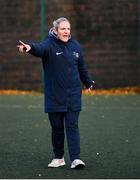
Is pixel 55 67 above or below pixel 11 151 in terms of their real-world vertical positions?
above

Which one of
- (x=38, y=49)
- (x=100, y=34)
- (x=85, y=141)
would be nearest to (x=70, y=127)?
(x=38, y=49)

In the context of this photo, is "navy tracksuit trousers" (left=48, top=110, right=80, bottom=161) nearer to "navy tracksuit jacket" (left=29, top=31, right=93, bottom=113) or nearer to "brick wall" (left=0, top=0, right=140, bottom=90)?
"navy tracksuit jacket" (left=29, top=31, right=93, bottom=113)

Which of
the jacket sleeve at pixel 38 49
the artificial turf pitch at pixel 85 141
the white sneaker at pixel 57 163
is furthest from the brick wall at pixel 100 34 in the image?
the jacket sleeve at pixel 38 49

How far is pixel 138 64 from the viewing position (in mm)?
20000

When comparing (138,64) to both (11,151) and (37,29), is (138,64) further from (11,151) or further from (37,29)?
(11,151)

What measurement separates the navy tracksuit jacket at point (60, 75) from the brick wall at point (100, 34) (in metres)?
12.0

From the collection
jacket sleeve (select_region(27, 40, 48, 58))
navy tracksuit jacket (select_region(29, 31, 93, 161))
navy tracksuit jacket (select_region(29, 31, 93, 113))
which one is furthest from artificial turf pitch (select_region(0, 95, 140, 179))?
jacket sleeve (select_region(27, 40, 48, 58))

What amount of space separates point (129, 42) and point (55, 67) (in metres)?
12.2

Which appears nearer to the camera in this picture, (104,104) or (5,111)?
(5,111)

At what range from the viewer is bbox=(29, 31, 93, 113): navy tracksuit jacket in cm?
812

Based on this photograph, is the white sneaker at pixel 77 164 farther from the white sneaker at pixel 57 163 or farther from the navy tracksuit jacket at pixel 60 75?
the navy tracksuit jacket at pixel 60 75

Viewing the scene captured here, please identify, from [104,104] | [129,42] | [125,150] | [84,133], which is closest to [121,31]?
[129,42]

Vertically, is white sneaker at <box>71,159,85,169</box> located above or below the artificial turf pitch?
above

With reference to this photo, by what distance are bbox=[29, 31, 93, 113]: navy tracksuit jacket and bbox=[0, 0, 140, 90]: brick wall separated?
11960 millimetres
